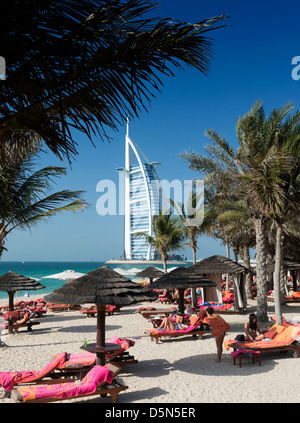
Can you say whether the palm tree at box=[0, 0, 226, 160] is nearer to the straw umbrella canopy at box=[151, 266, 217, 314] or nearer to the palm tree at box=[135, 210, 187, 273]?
the straw umbrella canopy at box=[151, 266, 217, 314]

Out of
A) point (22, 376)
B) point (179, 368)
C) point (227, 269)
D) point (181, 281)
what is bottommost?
point (179, 368)

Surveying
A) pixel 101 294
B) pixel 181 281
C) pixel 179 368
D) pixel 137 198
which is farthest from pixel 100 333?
pixel 137 198

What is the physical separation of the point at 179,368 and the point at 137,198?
409ft

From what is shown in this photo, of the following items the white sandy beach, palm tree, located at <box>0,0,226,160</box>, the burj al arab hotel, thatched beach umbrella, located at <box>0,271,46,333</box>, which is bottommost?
the white sandy beach

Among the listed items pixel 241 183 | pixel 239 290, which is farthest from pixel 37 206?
pixel 239 290

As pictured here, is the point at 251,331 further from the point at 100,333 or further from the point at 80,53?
the point at 80,53

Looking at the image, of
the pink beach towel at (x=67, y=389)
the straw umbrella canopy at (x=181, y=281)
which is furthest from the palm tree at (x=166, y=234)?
the pink beach towel at (x=67, y=389)

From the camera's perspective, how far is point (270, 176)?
10.6m

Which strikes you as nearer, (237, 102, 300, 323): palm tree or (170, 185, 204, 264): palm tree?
(237, 102, 300, 323): palm tree

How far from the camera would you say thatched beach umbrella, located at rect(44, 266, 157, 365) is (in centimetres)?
631

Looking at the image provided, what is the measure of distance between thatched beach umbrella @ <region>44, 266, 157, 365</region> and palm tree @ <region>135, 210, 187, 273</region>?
17588mm

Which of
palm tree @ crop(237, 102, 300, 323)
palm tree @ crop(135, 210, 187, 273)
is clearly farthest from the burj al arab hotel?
palm tree @ crop(237, 102, 300, 323)

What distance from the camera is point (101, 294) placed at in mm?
6344

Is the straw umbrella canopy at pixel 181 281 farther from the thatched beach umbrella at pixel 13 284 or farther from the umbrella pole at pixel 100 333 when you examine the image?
the thatched beach umbrella at pixel 13 284
